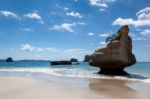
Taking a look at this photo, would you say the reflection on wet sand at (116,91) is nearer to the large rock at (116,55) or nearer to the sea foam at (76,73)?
the sea foam at (76,73)

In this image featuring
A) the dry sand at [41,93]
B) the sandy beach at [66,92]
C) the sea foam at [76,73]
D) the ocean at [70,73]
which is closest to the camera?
the dry sand at [41,93]

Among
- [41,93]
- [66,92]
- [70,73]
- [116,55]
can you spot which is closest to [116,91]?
[66,92]

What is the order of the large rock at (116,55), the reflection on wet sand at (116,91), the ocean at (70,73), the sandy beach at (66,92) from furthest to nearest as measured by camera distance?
the large rock at (116,55) → the ocean at (70,73) → the reflection on wet sand at (116,91) → the sandy beach at (66,92)

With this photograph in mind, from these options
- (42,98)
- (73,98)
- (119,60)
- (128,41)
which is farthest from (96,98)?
(128,41)

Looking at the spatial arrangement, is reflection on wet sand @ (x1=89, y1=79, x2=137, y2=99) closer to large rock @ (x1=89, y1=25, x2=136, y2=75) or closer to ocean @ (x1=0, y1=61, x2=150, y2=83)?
ocean @ (x1=0, y1=61, x2=150, y2=83)

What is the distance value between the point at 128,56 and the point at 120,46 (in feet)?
4.73

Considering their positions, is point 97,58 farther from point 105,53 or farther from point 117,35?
point 117,35

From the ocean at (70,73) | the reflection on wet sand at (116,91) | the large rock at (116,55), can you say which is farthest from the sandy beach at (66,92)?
the large rock at (116,55)

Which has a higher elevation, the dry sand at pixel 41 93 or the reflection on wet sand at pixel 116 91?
the dry sand at pixel 41 93

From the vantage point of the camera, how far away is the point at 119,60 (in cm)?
2812

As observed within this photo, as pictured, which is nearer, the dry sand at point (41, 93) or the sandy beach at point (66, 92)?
the dry sand at point (41, 93)

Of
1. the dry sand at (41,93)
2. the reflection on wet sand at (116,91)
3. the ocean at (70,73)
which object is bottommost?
the reflection on wet sand at (116,91)

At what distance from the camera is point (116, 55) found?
92.8ft

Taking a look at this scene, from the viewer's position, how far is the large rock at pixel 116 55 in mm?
28297
